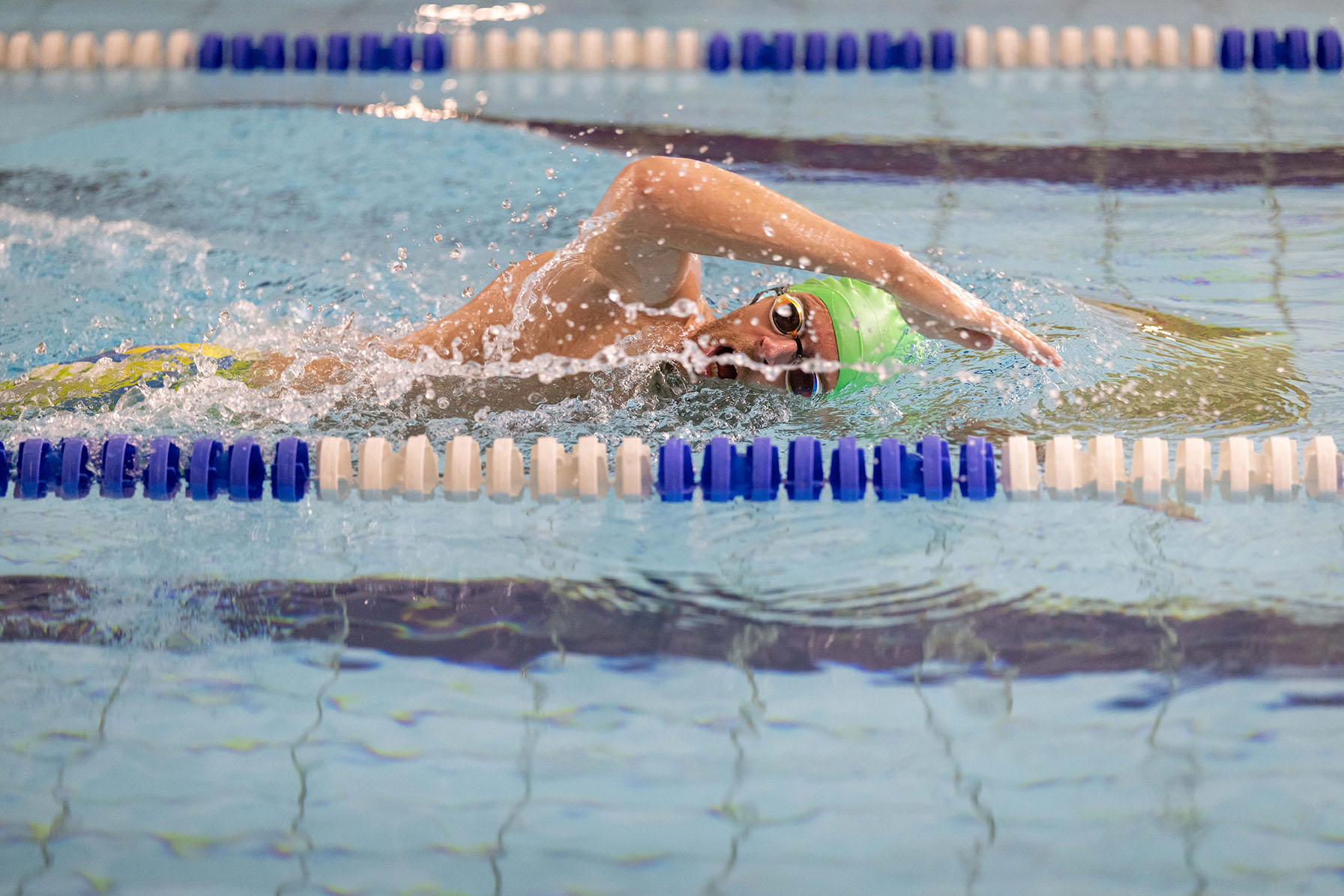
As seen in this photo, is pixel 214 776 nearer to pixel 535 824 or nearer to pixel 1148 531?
pixel 535 824

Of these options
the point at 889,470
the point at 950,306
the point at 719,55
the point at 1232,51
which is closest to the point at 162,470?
the point at 889,470

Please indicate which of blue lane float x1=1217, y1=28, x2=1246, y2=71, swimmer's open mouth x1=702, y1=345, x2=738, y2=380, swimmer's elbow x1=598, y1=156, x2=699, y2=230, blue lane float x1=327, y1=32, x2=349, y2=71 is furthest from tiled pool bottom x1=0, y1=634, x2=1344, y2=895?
blue lane float x1=1217, y1=28, x2=1246, y2=71

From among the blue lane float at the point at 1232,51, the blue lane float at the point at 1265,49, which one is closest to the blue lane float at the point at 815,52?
the blue lane float at the point at 1232,51

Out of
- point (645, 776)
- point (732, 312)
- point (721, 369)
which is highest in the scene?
point (732, 312)

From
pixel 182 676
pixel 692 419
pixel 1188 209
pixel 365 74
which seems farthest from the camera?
pixel 365 74

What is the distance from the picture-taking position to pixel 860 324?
2264mm

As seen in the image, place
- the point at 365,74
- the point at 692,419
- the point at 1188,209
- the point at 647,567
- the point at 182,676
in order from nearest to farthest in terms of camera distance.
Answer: the point at 182,676 < the point at 647,567 < the point at 692,419 < the point at 1188,209 < the point at 365,74

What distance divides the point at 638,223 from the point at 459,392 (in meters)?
0.63

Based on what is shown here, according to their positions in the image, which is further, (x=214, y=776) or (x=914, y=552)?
(x=914, y=552)

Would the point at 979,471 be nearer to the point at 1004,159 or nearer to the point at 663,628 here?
the point at 663,628

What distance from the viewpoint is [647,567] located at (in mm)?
2182

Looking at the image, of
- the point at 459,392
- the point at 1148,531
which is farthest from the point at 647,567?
the point at 1148,531

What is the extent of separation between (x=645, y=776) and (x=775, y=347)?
0.88 metres

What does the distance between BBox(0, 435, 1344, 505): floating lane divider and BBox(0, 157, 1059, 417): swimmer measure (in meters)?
0.20
